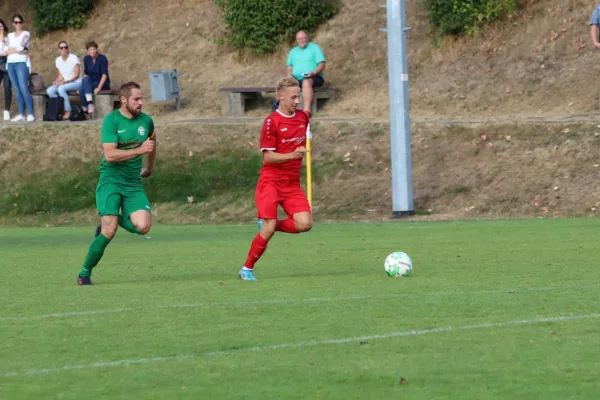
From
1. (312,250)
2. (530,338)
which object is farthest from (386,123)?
(530,338)

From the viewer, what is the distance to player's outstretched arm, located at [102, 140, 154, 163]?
12.1 metres

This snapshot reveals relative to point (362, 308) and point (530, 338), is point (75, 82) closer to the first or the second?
point (362, 308)

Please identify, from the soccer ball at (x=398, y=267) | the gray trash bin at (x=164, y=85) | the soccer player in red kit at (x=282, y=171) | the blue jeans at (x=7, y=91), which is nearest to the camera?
the soccer player in red kit at (x=282, y=171)

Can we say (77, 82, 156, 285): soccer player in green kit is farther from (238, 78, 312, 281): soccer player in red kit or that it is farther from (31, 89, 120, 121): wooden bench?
(31, 89, 120, 121): wooden bench

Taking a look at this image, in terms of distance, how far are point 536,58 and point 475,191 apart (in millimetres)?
5824

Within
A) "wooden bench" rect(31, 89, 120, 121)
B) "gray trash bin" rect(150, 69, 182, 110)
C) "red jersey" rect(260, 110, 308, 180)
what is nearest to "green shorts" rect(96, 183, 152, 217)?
"red jersey" rect(260, 110, 308, 180)

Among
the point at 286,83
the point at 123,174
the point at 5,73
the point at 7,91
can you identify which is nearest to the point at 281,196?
the point at 286,83

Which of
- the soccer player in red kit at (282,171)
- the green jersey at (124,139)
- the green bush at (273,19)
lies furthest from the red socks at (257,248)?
the green bush at (273,19)

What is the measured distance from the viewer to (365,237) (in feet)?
61.0

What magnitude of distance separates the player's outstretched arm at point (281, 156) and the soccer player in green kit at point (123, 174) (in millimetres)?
1087

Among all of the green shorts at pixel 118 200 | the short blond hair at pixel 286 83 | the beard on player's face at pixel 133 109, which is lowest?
the green shorts at pixel 118 200

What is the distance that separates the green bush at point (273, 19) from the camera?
3225 centimetres

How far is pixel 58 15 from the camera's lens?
122 feet

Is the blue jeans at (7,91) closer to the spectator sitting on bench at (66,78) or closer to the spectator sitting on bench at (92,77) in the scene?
the spectator sitting on bench at (66,78)
